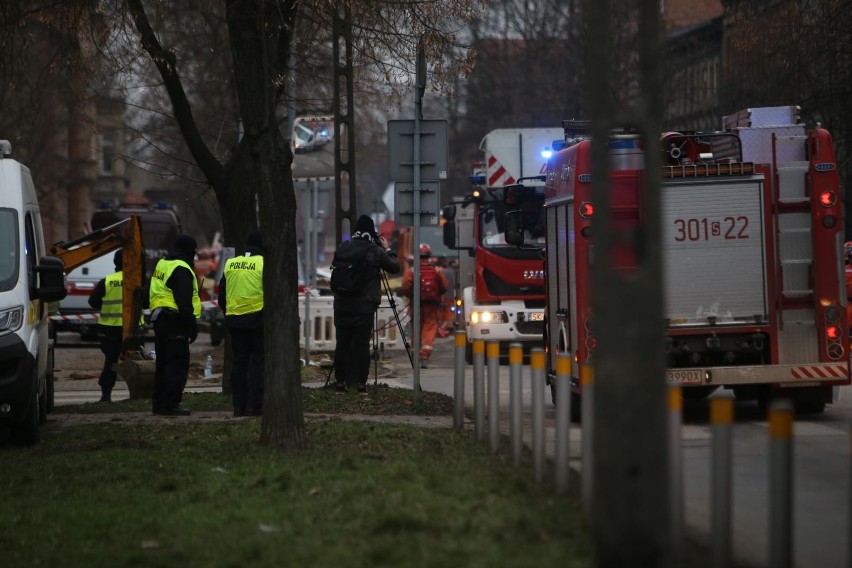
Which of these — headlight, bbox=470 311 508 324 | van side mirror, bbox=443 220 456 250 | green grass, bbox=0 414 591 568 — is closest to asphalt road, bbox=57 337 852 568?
green grass, bbox=0 414 591 568

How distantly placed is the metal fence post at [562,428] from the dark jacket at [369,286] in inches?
299

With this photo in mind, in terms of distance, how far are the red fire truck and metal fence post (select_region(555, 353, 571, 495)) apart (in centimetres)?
473

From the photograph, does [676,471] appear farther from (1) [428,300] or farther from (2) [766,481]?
(1) [428,300]

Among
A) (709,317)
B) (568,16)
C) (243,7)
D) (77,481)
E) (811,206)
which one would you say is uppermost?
(568,16)

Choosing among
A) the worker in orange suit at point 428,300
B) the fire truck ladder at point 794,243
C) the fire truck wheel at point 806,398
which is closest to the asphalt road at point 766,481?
the fire truck wheel at point 806,398

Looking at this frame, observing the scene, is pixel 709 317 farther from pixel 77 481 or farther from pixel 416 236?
pixel 77 481

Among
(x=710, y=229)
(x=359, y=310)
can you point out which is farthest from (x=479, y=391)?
(x=359, y=310)

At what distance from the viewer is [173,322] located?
49.3 ft

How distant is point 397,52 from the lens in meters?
15.1

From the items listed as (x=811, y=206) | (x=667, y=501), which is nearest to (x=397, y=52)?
(x=811, y=206)

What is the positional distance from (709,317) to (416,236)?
10.7 feet

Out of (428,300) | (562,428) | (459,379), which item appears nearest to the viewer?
(562,428)

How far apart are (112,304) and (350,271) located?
345 cm

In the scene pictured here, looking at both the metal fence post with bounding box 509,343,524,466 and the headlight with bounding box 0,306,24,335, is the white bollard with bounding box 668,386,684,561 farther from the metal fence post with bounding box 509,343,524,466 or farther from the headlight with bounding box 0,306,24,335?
the headlight with bounding box 0,306,24,335
